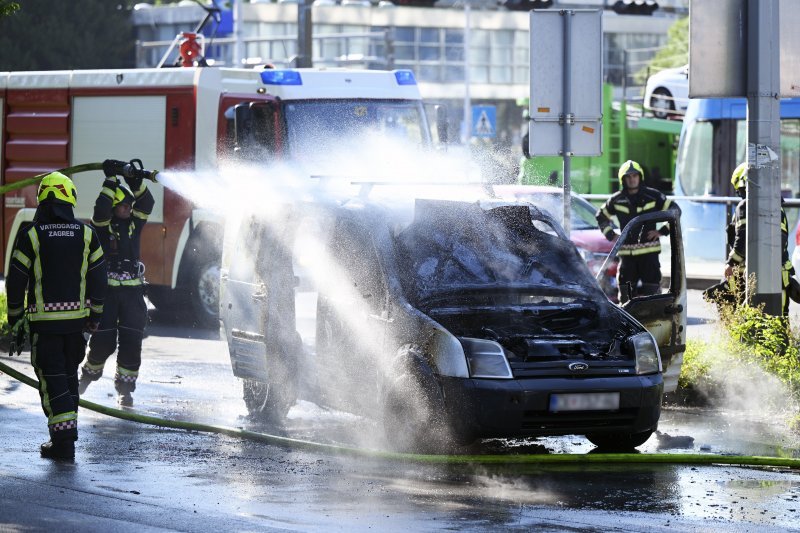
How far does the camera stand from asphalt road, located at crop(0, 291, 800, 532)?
6.96 m

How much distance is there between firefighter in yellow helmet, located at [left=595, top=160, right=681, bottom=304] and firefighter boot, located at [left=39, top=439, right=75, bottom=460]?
649cm

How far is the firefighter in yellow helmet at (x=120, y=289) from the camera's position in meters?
11.3

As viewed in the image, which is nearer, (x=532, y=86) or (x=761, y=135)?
(x=761, y=135)

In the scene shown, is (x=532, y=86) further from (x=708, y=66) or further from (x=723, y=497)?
(x=723, y=497)

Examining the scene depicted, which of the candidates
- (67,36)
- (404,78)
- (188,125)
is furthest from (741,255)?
(67,36)

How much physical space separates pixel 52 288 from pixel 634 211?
6.61m

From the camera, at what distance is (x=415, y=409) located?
27.7 ft

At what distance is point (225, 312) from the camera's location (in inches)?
417

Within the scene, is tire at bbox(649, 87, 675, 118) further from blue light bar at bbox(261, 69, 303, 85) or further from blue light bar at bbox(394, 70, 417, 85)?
blue light bar at bbox(261, 69, 303, 85)

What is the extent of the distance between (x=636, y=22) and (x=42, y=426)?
6716cm

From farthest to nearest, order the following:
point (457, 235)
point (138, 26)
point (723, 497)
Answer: point (138, 26)
point (457, 235)
point (723, 497)

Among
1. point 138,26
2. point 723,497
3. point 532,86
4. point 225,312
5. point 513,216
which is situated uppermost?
point 138,26

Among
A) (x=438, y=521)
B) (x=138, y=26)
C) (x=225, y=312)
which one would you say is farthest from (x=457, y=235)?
(x=138, y=26)

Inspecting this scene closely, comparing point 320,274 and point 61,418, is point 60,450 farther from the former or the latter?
point 320,274
